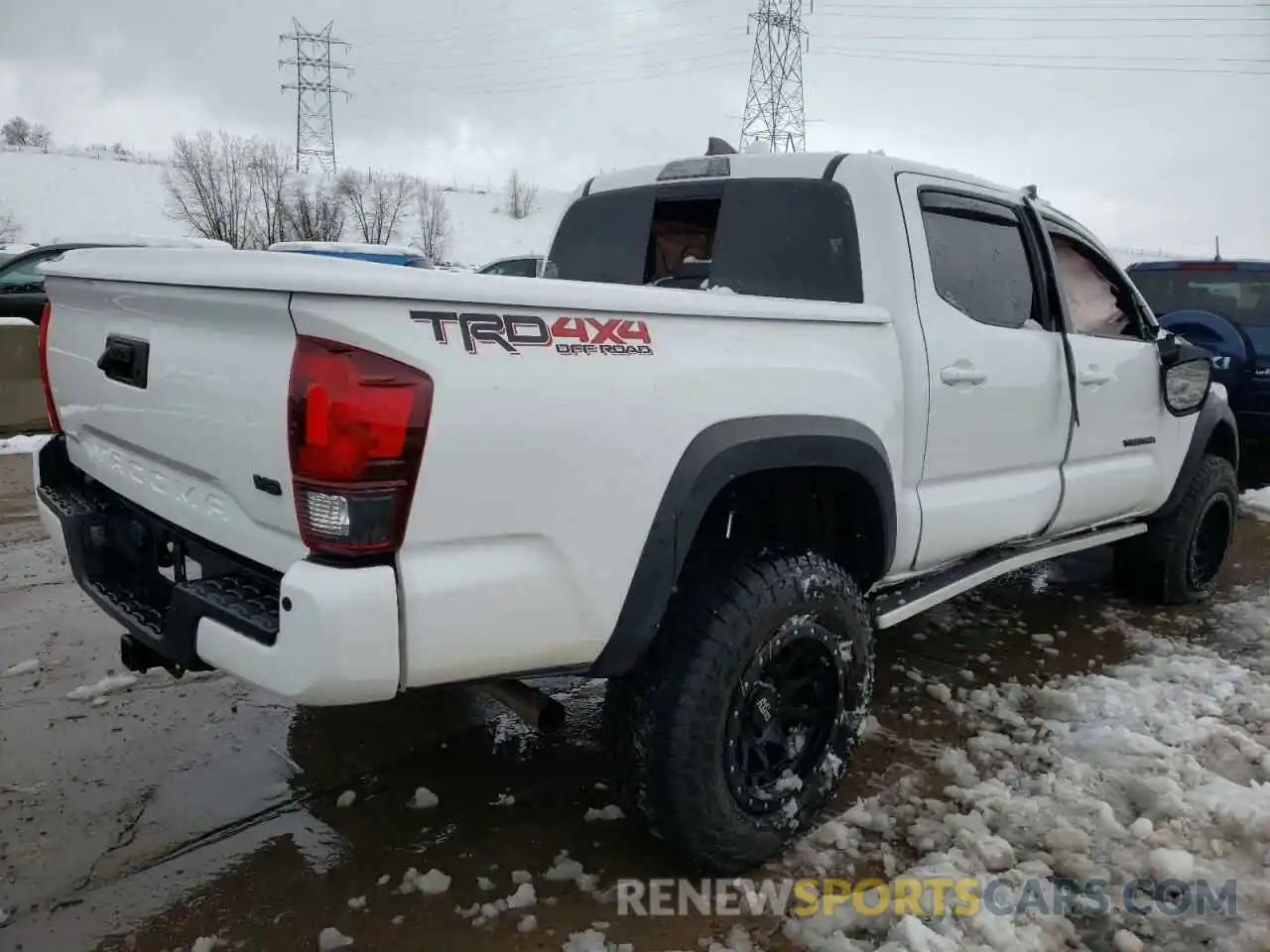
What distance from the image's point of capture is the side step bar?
3061 millimetres

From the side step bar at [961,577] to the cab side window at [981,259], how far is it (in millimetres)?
884

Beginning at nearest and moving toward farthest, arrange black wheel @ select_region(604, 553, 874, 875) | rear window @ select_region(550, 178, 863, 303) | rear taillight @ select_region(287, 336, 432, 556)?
rear taillight @ select_region(287, 336, 432, 556) < black wheel @ select_region(604, 553, 874, 875) < rear window @ select_region(550, 178, 863, 303)

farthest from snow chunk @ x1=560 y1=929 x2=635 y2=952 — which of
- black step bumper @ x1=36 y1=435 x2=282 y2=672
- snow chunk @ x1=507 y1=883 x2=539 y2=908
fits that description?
black step bumper @ x1=36 y1=435 x2=282 y2=672

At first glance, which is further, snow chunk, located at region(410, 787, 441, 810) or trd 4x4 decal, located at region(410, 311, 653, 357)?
snow chunk, located at region(410, 787, 441, 810)

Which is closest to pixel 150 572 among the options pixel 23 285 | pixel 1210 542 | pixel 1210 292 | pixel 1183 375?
pixel 1183 375

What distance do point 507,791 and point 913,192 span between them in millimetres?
2351

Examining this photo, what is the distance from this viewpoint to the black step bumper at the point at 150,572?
2.06m

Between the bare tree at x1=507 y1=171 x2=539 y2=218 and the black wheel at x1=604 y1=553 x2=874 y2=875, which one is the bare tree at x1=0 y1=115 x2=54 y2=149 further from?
the black wheel at x1=604 y1=553 x2=874 y2=875

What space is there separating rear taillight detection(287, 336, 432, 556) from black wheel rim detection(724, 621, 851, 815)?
3.44 feet

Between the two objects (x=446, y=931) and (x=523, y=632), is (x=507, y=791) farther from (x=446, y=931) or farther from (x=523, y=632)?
(x=523, y=632)

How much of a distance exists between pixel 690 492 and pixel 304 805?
5.31 ft

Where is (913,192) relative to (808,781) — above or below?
above

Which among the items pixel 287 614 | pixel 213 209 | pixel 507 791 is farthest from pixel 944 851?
pixel 213 209

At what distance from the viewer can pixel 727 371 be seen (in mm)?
2342
